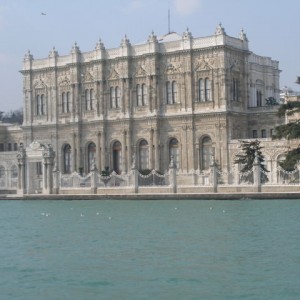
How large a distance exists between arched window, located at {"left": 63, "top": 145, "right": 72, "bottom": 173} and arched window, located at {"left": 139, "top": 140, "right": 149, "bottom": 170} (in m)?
6.21

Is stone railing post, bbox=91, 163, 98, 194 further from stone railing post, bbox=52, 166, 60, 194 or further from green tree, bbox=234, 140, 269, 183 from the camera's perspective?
green tree, bbox=234, 140, 269, 183

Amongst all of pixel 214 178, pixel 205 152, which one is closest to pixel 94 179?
pixel 214 178

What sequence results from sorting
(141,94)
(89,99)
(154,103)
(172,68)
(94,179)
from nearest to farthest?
(94,179)
(172,68)
(154,103)
(141,94)
(89,99)

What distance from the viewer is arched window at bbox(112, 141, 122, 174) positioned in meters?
58.8

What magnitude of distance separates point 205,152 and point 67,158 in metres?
11.8

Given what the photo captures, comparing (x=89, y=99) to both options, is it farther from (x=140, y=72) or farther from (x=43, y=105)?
(x=140, y=72)

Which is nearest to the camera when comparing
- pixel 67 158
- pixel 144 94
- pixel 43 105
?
pixel 144 94

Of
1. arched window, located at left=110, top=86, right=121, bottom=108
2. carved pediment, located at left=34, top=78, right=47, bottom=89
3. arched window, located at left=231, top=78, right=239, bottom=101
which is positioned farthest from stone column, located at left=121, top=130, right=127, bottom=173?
carved pediment, located at left=34, top=78, right=47, bottom=89

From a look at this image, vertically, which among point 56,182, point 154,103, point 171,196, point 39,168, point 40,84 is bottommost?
point 171,196

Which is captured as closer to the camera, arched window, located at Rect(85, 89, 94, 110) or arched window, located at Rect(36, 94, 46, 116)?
arched window, located at Rect(85, 89, 94, 110)

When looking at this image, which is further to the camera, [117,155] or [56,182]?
[117,155]

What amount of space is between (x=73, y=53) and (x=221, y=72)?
12.2 meters

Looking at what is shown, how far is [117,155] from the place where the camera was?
59.2 meters
